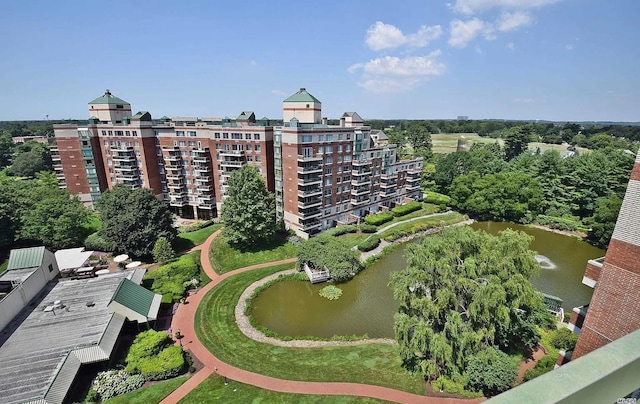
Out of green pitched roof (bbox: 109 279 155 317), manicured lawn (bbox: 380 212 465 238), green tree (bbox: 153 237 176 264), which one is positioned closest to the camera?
green pitched roof (bbox: 109 279 155 317)

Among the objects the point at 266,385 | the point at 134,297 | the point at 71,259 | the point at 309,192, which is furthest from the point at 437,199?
the point at 71,259

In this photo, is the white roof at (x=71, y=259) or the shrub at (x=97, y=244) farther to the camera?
the shrub at (x=97, y=244)

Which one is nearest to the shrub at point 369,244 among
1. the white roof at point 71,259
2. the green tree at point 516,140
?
the white roof at point 71,259

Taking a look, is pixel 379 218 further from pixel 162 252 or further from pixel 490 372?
pixel 490 372

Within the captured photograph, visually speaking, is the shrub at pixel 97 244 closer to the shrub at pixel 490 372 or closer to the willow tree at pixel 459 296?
the willow tree at pixel 459 296

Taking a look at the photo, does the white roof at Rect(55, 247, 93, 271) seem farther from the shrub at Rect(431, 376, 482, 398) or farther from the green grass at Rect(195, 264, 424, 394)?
the shrub at Rect(431, 376, 482, 398)

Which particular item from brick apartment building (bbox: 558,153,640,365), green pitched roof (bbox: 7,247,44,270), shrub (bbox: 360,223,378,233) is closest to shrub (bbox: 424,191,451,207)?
shrub (bbox: 360,223,378,233)
